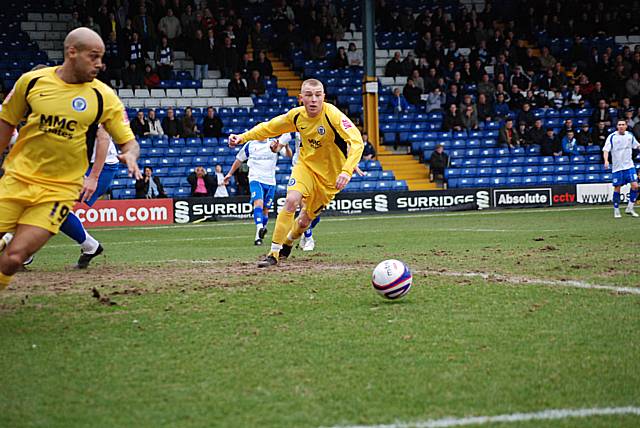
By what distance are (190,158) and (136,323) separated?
2213cm

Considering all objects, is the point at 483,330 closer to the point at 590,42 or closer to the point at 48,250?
the point at 48,250

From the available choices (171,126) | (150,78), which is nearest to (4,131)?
(171,126)

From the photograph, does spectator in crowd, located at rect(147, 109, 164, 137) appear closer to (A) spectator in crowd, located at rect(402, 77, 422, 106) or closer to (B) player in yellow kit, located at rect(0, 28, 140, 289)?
(A) spectator in crowd, located at rect(402, 77, 422, 106)

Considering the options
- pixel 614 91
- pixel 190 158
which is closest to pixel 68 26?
pixel 190 158

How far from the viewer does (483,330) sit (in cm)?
645

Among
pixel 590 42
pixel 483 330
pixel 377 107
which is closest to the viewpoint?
pixel 483 330

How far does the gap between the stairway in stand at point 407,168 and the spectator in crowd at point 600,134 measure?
6920 mm

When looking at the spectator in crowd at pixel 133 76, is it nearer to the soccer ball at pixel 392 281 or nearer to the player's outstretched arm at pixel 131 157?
the player's outstretched arm at pixel 131 157

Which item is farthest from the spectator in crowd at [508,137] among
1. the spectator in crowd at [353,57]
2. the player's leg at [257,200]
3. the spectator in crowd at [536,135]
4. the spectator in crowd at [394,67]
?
the player's leg at [257,200]

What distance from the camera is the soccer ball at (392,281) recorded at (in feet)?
25.3

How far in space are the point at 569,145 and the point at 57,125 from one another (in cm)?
2805

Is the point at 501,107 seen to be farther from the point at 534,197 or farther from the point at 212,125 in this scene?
the point at 212,125

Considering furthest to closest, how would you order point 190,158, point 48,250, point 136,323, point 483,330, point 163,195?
point 190,158
point 163,195
point 48,250
point 136,323
point 483,330

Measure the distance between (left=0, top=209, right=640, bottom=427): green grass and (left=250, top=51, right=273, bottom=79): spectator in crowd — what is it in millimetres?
22204
